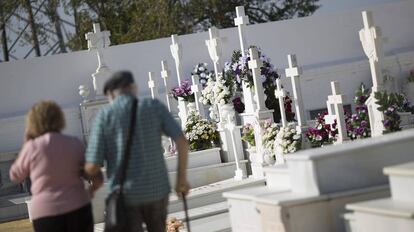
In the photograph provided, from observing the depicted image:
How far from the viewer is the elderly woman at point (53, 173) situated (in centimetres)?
491

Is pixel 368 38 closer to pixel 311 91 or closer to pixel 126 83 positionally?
pixel 126 83

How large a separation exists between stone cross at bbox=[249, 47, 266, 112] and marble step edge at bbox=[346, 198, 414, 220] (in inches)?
247

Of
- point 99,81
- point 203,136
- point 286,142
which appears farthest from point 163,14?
point 286,142

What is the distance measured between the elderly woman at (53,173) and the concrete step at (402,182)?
1881 mm

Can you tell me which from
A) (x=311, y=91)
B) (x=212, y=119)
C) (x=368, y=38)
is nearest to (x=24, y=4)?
(x=311, y=91)

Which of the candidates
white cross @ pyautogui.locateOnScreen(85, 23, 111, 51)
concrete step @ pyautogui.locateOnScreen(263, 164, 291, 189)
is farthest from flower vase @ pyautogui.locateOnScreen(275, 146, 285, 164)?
white cross @ pyautogui.locateOnScreen(85, 23, 111, 51)

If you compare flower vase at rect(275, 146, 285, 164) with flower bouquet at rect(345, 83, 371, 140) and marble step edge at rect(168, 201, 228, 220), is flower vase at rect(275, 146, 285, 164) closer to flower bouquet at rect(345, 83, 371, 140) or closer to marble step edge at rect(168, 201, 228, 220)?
marble step edge at rect(168, 201, 228, 220)

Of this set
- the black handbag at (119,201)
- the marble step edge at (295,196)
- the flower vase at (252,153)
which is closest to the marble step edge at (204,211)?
the flower vase at (252,153)

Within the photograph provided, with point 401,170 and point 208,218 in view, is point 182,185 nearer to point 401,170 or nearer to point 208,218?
point 401,170

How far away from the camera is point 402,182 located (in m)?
5.27

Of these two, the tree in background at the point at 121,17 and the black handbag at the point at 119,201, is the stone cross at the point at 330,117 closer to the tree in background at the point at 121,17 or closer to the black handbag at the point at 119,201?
the black handbag at the point at 119,201

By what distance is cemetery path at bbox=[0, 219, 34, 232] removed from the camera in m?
11.5

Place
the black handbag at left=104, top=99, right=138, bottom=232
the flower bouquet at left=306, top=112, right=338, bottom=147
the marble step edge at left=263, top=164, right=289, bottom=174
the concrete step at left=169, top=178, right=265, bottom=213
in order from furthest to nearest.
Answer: the concrete step at left=169, top=178, right=265, bottom=213 → the flower bouquet at left=306, top=112, right=338, bottom=147 → the marble step edge at left=263, top=164, right=289, bottom=174 → the black handbag at left=104, top=99, right=138, bottom=232

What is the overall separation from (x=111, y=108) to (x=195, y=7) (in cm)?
1970
